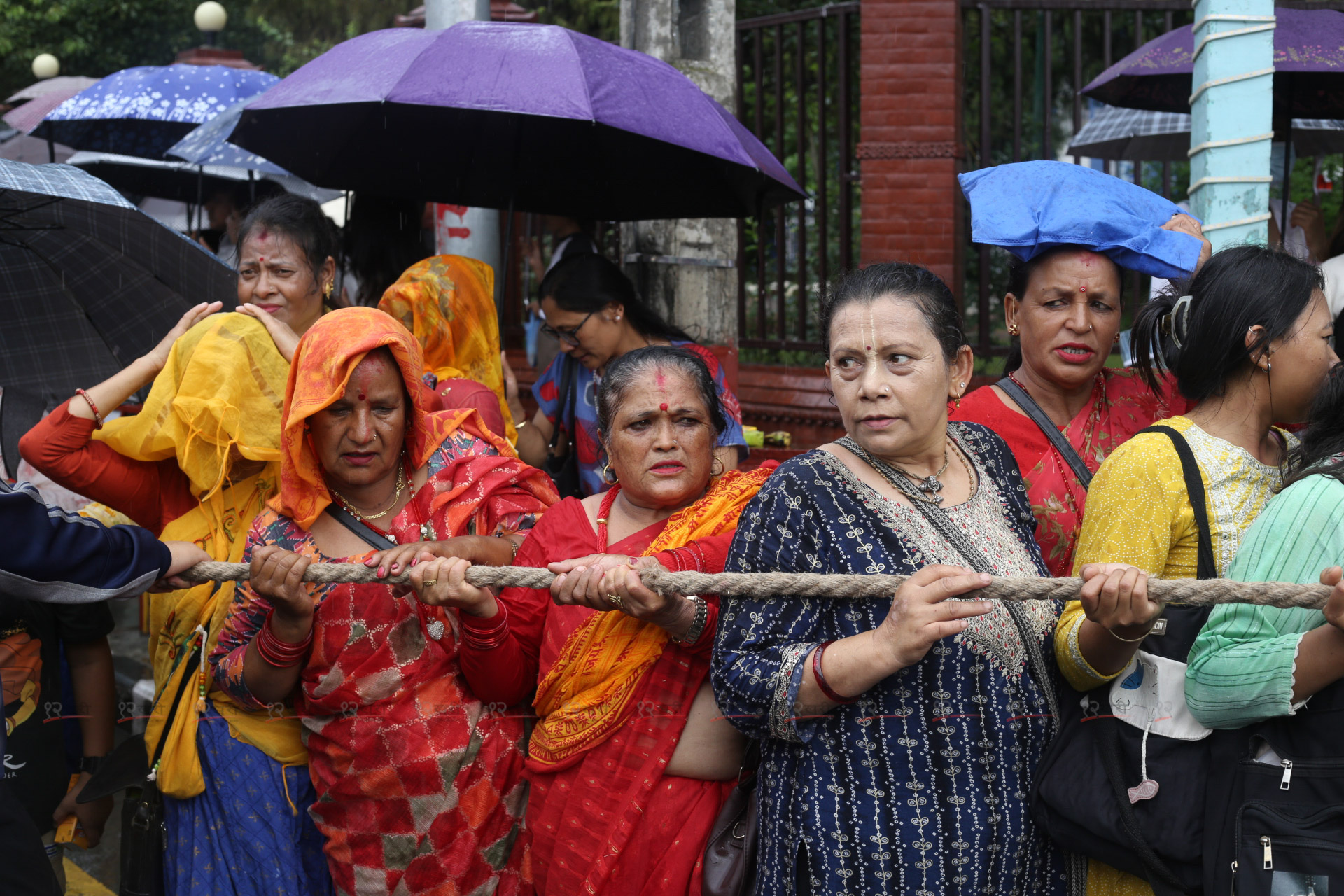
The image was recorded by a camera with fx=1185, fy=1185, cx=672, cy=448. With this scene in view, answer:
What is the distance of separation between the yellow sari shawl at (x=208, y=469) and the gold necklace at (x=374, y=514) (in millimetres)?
236

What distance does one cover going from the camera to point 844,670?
1.97 m

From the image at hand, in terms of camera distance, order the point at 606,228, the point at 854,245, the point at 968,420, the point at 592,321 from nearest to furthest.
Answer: the point at 968,420 → the point at 592,321 → the point at 606,228 → the point at 854,245

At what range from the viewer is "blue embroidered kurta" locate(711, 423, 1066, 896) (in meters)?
2.02

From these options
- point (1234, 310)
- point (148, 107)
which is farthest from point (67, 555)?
point (148, 107)

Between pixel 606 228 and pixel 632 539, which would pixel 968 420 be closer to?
pixel 632 539

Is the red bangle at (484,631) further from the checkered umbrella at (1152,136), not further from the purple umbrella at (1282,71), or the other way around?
the checkered umbrella at (1152,136)

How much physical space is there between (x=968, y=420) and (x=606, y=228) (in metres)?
5.60

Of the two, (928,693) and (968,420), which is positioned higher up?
(968,420)

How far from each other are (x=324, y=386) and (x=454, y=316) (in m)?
1.45

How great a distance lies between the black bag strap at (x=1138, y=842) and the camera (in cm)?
204

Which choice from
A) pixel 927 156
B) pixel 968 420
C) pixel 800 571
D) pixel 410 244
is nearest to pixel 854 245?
pixel 927 156

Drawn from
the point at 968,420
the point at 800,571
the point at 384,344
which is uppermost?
the point at 384,344

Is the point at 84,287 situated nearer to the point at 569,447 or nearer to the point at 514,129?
the point at 514,129

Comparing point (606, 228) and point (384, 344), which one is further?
point (606, 228)
